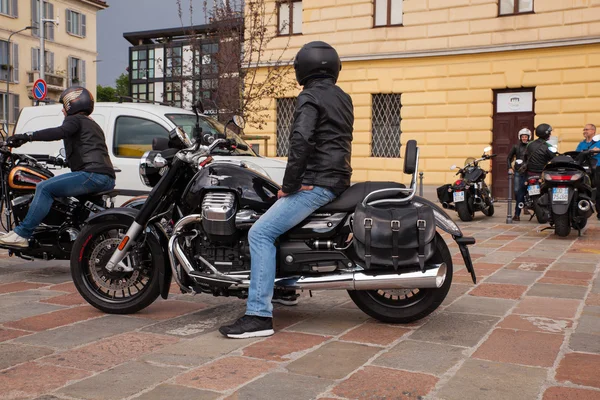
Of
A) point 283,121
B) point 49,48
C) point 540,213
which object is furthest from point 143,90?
point 540,213

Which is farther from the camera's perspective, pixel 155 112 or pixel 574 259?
pixel 155 112

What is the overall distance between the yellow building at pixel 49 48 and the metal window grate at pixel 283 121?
102 feet

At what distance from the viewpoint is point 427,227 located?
4.45 meters

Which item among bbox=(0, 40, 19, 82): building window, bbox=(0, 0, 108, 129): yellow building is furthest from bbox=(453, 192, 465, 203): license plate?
bbox=(0, 40, 19, 82): building window

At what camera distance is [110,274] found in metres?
5.10

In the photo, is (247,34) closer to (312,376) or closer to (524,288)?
(524,288)

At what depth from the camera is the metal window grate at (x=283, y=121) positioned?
20.8 metres

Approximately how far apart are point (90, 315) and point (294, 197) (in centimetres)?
180

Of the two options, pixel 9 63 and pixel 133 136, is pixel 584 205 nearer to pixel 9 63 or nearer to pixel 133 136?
pixel 133 136

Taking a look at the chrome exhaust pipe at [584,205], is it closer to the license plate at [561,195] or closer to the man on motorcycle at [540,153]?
the license plate at [561,195]

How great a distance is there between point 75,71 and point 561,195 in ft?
166

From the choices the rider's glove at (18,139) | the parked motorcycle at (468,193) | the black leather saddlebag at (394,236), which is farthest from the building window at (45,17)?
the black leather saddlebag at (394,236)

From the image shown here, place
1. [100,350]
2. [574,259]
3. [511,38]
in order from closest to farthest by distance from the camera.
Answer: [100,350] → [574,259] → [511,38]

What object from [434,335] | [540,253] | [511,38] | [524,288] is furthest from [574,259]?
[511,38]
